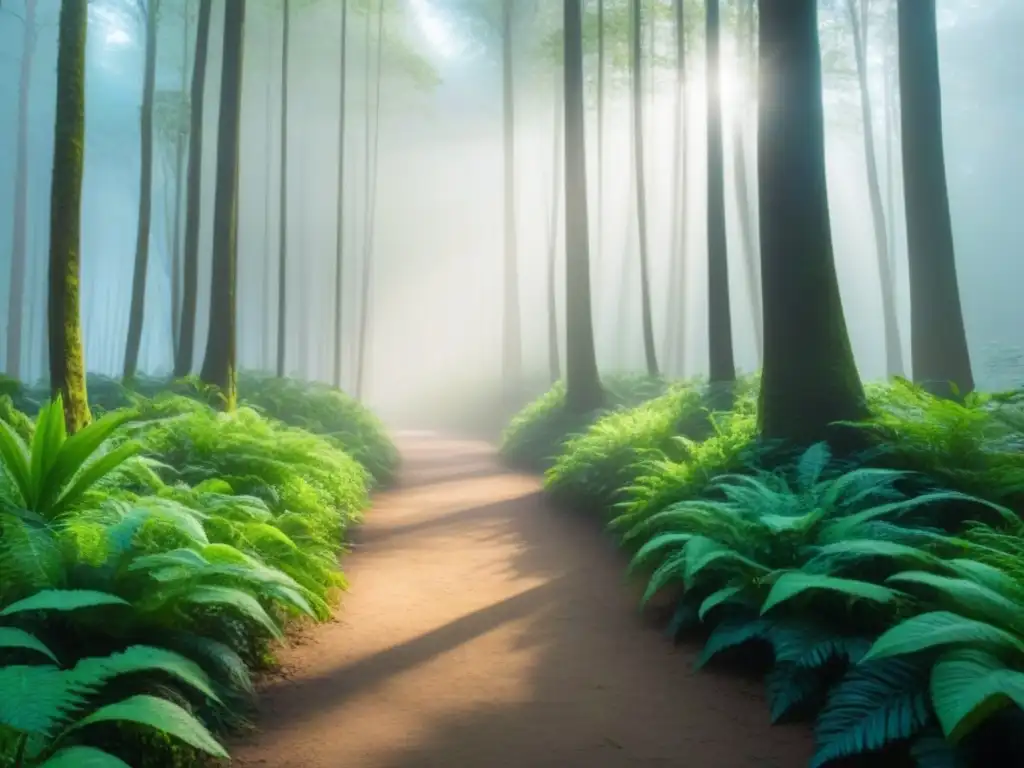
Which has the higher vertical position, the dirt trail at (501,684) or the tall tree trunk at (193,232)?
the tall tree trunk at (193,232)

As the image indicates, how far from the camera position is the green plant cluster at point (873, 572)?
260 centimetres

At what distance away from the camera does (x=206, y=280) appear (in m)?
39.8

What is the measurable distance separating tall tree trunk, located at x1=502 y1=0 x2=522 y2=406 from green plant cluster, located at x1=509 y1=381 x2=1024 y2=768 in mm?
17792

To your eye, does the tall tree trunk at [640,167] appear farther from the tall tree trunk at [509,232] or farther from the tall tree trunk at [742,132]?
the tall tree trunk at [509,232]

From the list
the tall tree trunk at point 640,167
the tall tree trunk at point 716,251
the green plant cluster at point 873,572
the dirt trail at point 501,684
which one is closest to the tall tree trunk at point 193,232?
the dirt trail at point 501,684

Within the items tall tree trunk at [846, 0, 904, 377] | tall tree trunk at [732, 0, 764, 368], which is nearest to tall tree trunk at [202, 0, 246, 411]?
tall tree trunk at [732, 0, 764, 368]

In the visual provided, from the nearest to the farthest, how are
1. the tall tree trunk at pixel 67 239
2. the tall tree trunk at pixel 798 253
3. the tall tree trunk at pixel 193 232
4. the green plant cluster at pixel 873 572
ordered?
1. the green plant cluster at pixel 873 572
2. the tall tree trunk at pixel 67 239
3. the tall tree trunk at pixel 798 253
4. the tall tree trunk at pixel 193 232

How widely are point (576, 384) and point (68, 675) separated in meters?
11.2

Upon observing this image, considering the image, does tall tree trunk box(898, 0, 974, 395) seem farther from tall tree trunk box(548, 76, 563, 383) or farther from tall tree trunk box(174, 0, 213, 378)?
tall tree trunk box(548, 76, 563, 383)

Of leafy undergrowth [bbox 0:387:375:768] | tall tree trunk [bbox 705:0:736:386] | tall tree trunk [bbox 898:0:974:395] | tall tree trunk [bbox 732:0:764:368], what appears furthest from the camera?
tall tree trunk [bbox 732:0:764:368]

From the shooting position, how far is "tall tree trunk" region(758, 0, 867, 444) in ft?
20.5

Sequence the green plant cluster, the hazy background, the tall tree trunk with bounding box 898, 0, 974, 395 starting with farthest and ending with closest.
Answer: the hazy background, the tall tree trunk with bounding box 898, 0, 974, 395, the green plant cluster

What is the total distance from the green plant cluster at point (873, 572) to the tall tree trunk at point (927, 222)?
165cm

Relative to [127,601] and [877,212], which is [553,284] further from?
[127,601]
